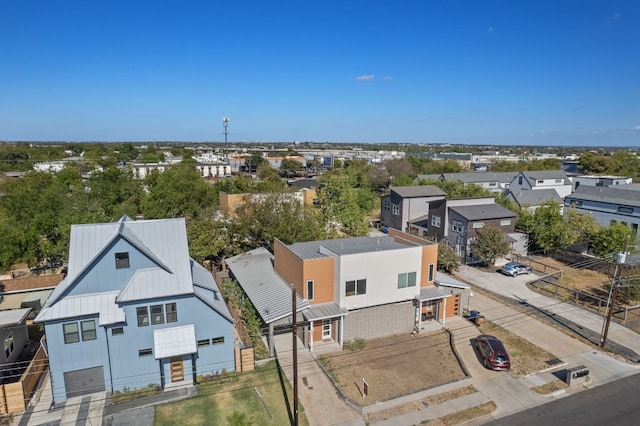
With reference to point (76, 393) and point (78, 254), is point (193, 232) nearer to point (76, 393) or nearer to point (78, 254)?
point (78, 254)

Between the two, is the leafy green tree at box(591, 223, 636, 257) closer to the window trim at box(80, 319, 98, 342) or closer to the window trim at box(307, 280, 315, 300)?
the window trim at box(307, 280, 315, 300)

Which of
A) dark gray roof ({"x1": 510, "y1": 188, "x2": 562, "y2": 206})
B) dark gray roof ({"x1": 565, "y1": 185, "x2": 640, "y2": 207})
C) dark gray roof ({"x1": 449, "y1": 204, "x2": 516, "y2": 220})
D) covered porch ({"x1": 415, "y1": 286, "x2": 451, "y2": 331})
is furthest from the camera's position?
dark gray roof ({"x1": 510, "y1": 188, "x2": 562, "y2": 206})

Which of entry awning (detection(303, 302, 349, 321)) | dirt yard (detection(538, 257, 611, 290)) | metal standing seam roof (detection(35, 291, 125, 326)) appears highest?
metal standing seam roof (detection(35, 291, 125, 326))

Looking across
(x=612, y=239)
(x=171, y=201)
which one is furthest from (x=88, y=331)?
(x=612, y=239)

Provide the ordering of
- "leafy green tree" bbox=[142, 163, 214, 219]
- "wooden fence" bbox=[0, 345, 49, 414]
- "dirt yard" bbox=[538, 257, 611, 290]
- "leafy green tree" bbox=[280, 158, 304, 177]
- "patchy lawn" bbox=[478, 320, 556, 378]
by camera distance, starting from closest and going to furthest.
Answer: "wooden fence" bbox=[0, 345, 49, 414] → "patchy lawn" bbox=[478, 320, 556, 378] → "dirt yard" bbox=[538, 257, 611, 290] → "leafy green tree" bbox=[142, 163, 214, 219] → "leafy green tree" bbox=[280, 158, 304, 177]

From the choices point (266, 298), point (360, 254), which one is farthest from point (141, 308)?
point (360, 254)

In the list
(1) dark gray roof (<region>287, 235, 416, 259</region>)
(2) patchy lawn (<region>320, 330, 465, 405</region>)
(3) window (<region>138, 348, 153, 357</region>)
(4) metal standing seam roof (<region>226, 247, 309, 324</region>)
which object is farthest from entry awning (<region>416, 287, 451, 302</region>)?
(3) window (<region>138, 348, 153, 357</region>)
